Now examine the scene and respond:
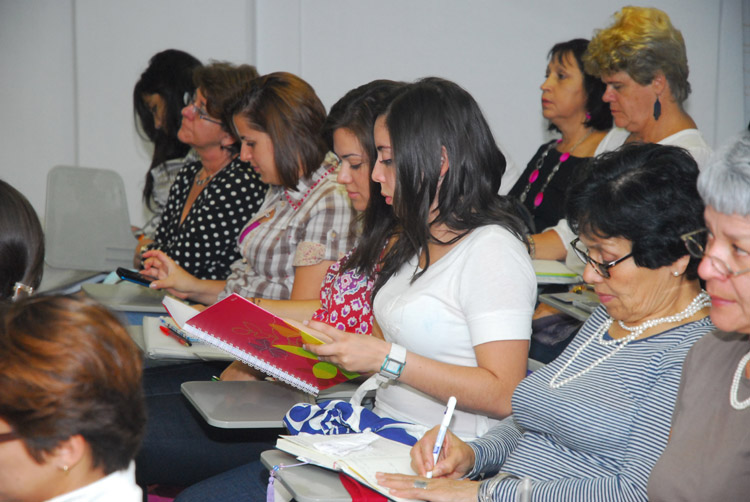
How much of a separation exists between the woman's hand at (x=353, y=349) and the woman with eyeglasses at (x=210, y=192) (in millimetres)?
1449

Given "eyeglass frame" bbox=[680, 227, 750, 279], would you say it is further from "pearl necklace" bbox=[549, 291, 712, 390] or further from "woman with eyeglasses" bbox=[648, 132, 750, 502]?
"pearl necklace" bbox=[549, 291, 712, 390]

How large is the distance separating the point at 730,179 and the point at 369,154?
125 cm

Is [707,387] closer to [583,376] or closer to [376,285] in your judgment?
[583,376]

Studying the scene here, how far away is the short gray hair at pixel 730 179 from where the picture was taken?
3.83 feet

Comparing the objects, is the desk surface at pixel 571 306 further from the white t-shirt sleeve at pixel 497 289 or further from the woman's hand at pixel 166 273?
the woman's hand at pixel 166 273

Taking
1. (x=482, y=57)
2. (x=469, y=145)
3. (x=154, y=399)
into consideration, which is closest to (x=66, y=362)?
(x=469, y=145)

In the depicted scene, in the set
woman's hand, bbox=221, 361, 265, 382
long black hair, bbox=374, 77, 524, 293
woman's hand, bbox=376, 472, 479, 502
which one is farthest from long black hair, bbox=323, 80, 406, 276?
woman's hand, bbox=376, 472, 479, 502

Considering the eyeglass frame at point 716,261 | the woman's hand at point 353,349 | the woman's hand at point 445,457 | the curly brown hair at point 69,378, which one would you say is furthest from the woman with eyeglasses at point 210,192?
the eyeglass frame at point 716,261

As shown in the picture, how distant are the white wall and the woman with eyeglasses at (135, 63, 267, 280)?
1.11 m

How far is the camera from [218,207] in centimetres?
307

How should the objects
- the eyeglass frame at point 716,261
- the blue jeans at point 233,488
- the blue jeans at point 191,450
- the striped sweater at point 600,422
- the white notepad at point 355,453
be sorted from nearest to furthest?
the eyeglass frame at point 716,261 < the striped sweater at point 600,422 < the white notepad at point 355,453 < the blue jeans at point 233,488 < the blue jeans at point 191,450

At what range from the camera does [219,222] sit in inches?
121

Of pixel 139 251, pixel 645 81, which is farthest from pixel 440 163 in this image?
pixel 139 251

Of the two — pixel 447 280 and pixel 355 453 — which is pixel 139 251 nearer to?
pixel 447 280
